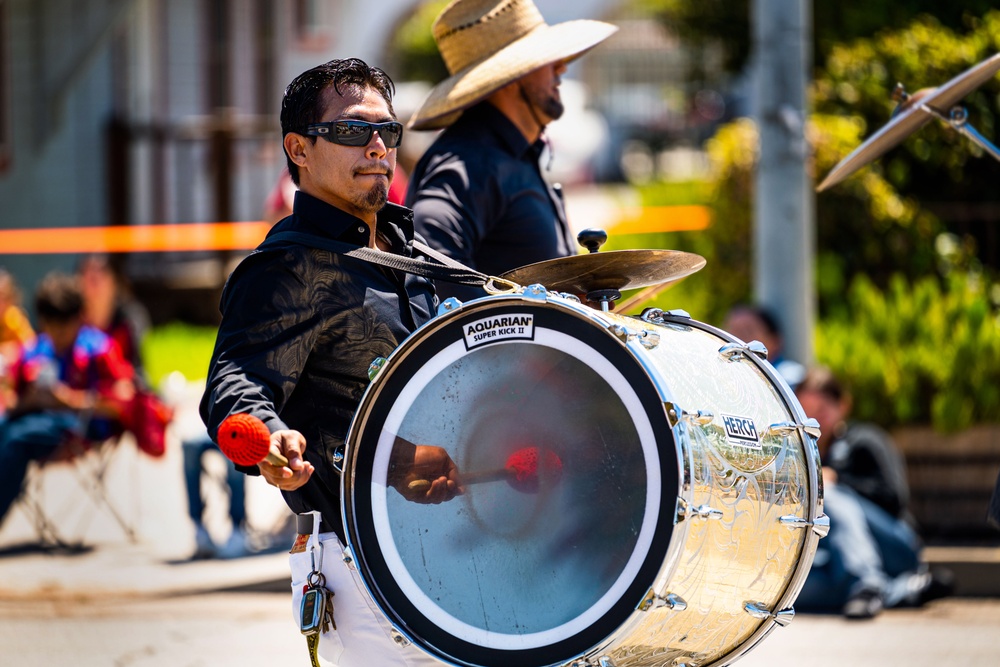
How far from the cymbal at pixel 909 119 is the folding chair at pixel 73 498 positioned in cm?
497

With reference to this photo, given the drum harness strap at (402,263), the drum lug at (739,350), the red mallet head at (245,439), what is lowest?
the red mallet head at (245,439)

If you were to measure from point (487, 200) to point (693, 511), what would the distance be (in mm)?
1417

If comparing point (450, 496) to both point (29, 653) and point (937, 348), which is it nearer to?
point (29, 653)

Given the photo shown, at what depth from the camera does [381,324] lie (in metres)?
3.05

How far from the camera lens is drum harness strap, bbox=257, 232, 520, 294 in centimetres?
299

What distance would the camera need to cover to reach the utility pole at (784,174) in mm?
7230

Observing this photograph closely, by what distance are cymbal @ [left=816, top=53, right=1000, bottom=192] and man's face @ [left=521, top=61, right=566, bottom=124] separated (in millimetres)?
759

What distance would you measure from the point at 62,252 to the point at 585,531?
39.2 ft

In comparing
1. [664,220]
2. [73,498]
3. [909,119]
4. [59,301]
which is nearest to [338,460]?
[909,119]

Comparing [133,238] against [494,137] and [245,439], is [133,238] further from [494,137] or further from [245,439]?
[245,439]

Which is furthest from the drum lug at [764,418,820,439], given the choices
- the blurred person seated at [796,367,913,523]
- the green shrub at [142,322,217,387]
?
the green shrub at [142,322,217,387]

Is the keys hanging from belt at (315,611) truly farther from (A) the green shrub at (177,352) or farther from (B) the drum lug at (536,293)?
(A) the green shrub at (177,352)

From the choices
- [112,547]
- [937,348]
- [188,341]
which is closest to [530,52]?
[937,348]

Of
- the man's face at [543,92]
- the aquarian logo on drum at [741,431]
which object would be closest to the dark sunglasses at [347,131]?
the aquarian logo on drum at [741,431]
